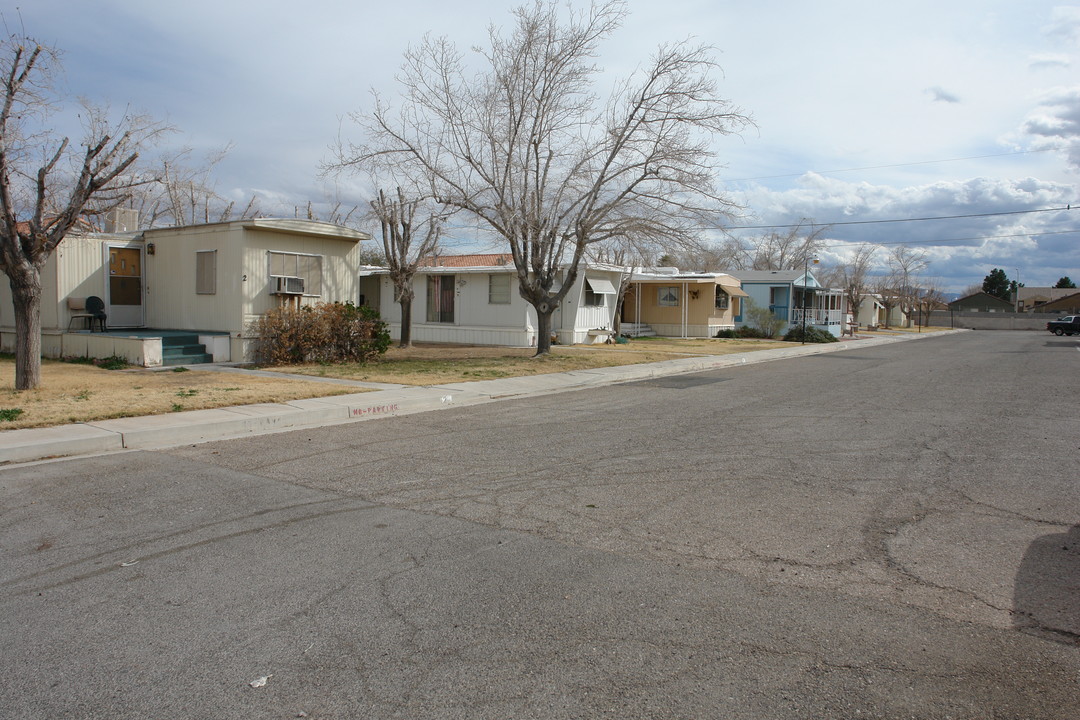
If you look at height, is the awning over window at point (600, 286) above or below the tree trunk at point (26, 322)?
above

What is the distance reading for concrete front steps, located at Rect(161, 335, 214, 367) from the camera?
16.7 meters

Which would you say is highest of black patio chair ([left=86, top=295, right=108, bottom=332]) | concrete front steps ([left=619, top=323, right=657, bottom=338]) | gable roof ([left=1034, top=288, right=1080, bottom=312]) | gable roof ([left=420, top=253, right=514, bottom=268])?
gable roof ([left=1034, top=288, right=1080, bottom=312])

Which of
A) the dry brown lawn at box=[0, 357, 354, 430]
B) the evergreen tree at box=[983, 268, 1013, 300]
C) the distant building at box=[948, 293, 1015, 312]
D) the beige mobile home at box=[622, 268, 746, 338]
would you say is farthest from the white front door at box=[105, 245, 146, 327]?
the evergreen tree at box=[983, 268, 1013, 300]

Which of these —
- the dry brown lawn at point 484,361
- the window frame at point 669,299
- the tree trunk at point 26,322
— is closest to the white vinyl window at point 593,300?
the dry brown lawn at point 484,361

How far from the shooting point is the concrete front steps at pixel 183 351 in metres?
16.7

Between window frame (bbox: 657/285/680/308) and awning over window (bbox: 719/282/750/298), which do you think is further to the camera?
window frame (bbox: 657/285/680/308)

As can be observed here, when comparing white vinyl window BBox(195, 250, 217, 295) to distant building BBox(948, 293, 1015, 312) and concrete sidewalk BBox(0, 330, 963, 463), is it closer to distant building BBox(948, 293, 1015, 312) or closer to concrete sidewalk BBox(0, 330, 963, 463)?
concrete sidewalk BBox(0, 330, 963, 463)

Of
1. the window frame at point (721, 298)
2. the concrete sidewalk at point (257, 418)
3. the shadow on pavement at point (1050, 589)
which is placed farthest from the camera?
the window frame at point (721, 298)

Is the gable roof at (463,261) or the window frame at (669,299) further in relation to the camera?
the window frame at (669,299)

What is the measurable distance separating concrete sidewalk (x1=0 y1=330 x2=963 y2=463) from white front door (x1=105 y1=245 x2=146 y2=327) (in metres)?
9.91

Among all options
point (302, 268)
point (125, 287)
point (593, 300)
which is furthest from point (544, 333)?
point (125, 287)

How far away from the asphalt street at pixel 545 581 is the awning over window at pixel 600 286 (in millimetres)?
18878

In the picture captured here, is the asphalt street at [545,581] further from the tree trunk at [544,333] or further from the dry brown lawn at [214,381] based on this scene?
the tree trunk at [544,333]

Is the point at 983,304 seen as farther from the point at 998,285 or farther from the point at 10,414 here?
the point at 10,414
